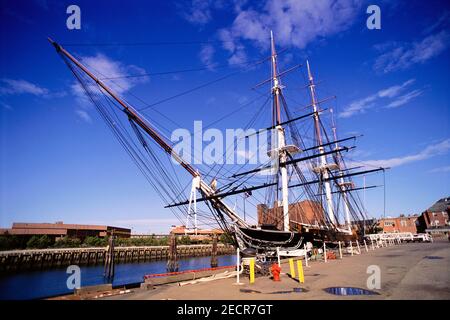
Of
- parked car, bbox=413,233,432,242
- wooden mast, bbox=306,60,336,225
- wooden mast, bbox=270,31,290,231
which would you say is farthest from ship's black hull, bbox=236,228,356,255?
parked car, bbox=413,233,432,242

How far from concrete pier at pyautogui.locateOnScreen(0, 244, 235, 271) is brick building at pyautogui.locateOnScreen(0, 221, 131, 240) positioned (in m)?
14.7

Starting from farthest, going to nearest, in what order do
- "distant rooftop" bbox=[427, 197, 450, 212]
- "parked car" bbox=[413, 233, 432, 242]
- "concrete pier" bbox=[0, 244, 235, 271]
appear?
"distant rooftop" bbox=[427, 197, 450, 212], "parked car" bbox=[413, 233, 432, 242], "concrete pier" bbox=[0, 244, 235, 271]

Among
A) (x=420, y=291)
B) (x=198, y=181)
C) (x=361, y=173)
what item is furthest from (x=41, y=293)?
(x=361, y=173)

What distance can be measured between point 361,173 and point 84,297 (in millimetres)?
35907

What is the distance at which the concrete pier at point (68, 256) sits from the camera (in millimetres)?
40719

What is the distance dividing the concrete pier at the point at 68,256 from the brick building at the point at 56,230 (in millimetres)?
14655

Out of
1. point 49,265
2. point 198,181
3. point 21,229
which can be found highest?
point 198,181

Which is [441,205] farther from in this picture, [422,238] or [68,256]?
[68,256]

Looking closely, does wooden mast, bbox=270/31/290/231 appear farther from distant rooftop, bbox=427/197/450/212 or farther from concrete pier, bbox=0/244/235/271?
distant rooftop, bbox=427/197/450/212

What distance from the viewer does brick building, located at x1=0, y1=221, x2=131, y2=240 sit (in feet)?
202

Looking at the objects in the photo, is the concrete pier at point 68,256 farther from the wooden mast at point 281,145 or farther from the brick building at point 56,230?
the wooden mast at point 281,145

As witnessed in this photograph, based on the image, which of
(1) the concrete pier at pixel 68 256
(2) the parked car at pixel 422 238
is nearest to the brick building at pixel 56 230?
(1) the concrete pier at pixel 68 256
